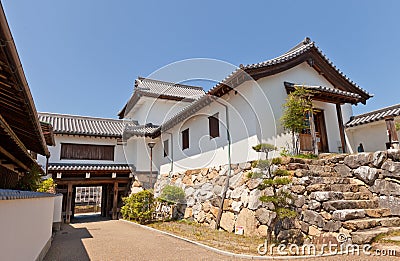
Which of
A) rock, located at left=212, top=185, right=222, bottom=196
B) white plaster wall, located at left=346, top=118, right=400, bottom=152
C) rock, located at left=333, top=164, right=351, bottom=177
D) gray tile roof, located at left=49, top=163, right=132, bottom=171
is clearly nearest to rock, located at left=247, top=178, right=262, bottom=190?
rock, located at left=212, top=185, right=222, bottom=196

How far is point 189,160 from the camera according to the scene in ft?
37.8

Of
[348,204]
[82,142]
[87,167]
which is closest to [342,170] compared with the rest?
[348,204]

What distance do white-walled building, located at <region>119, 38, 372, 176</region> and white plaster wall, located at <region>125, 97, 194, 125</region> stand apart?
4058 millimetres

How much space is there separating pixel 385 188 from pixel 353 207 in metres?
0.99

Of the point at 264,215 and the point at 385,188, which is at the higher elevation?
the point at 385,188

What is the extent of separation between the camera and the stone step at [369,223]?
484cm

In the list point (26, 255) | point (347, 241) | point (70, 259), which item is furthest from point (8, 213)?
point (347, 241)

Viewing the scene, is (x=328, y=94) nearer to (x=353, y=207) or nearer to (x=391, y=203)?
(x=391, y=203)

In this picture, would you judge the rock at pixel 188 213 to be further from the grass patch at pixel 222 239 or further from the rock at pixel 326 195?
the rock at pixel 326 195

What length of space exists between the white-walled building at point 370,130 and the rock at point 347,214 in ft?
15.6

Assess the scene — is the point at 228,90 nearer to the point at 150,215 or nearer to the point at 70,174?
the point at 150,215

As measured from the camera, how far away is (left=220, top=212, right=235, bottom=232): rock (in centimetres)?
750

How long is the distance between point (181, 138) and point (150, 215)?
12.7ft

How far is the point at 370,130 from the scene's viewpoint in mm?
9492
